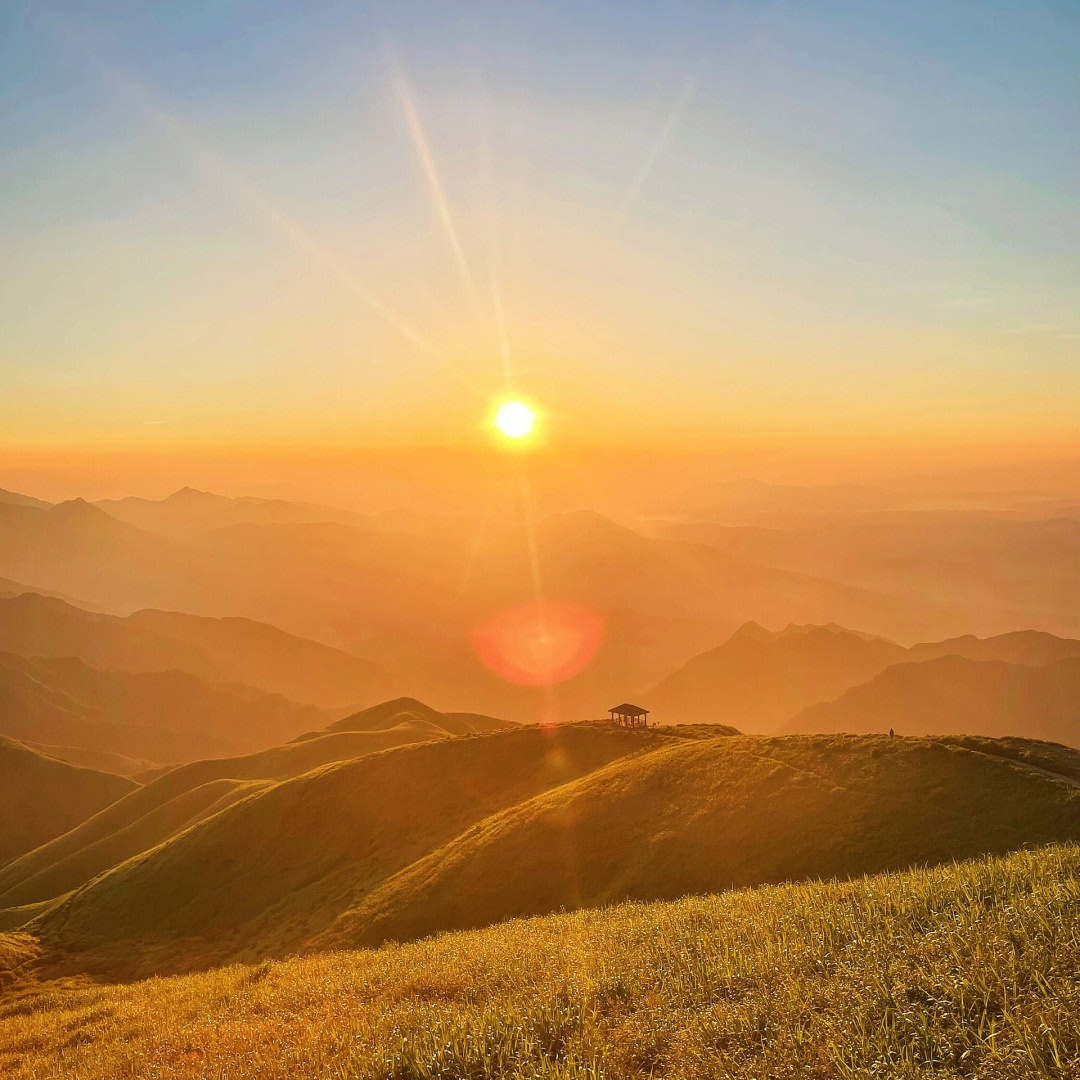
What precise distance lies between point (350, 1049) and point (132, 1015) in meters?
17.8

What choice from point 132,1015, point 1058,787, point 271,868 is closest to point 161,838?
point 271,868

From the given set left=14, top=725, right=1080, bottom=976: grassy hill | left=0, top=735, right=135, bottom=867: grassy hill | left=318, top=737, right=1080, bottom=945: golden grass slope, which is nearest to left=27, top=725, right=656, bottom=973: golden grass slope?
left=14, top=725, right=1080, bottom=976: grassy hill

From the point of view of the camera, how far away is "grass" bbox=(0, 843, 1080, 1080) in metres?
8.61

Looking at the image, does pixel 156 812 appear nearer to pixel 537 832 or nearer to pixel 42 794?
pixel 537 832

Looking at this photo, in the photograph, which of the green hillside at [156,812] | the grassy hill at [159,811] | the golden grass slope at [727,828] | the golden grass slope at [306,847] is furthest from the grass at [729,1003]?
the green hillside at [156,812]

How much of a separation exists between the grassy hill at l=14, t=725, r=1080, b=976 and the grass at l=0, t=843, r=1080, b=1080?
22563 mm

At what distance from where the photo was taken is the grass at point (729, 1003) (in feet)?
28.2

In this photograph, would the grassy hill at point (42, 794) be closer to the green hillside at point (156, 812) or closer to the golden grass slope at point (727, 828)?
the green hillside at point (156, 812)

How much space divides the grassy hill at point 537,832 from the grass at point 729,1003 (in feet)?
74.0

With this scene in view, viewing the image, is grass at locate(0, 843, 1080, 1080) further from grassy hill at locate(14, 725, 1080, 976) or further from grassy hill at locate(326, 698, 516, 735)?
grassy hill at locate(326, 698, 516, 735)

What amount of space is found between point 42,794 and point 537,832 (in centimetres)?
14541

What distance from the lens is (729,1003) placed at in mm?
10945

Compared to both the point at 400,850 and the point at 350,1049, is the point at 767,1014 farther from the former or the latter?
the point at 400,850

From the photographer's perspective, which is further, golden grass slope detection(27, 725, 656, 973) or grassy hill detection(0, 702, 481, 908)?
grassy hill detection(0, 702, 481, 908)
